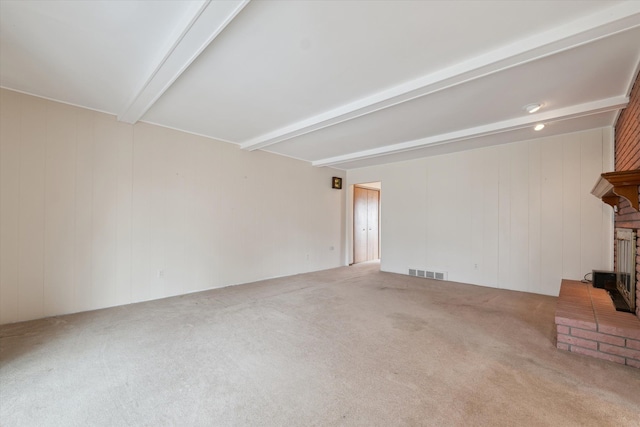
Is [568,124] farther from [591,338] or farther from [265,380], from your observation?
[265,380]

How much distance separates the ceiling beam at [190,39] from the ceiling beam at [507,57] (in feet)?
5.71

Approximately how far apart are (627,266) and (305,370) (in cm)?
358

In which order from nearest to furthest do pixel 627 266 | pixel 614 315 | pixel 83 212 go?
pixel 614 315
pixel 627 266
pixel 83 212

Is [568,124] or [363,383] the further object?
[568,124]

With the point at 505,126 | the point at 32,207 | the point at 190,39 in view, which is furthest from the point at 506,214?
the point at 32,207

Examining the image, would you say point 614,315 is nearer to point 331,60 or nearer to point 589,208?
point 589,208

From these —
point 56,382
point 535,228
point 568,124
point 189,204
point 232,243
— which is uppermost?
point 568,124

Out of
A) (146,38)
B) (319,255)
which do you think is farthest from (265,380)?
(319,255)

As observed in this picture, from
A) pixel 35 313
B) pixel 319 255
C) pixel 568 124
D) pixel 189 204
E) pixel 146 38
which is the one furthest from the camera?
pixel 319 255

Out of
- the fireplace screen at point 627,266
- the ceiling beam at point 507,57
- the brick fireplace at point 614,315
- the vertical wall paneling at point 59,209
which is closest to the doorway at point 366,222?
the ceiling beam at point 507,57

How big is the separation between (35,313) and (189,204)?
2.18m

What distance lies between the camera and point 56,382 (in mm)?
1973

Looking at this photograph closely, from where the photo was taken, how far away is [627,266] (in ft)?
9.51

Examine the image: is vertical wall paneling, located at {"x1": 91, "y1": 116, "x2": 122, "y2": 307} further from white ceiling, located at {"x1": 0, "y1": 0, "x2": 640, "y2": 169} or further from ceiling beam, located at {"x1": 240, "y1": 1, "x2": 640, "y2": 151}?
ceiling beam, located at {"x1": 240, "y1": 1, "x2": 640, "y2": 151}
